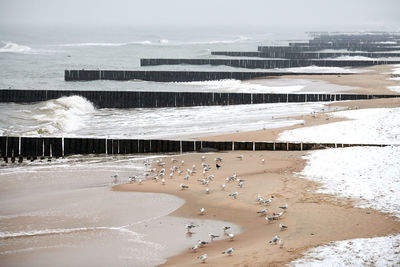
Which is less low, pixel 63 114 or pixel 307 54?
pixel 307 54

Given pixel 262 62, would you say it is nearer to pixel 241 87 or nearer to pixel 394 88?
pixel 241 87

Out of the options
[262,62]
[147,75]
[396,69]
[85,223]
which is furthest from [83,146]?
[262,62]

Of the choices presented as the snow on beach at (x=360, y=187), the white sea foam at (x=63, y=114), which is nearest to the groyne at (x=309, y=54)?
the white sea foam at (x=63, y=114)

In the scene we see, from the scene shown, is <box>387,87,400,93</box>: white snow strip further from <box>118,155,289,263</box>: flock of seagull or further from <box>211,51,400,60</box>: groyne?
<box>211,51,400,60</box>: groyne

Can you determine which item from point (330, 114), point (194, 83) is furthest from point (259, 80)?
point (330, 114)

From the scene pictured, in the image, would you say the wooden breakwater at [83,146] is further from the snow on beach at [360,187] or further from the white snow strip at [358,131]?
the snow on beach at [360,187]

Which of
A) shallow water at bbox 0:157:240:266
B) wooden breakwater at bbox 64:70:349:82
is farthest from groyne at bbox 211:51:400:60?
shallow water at bbox 0:157:240:266
